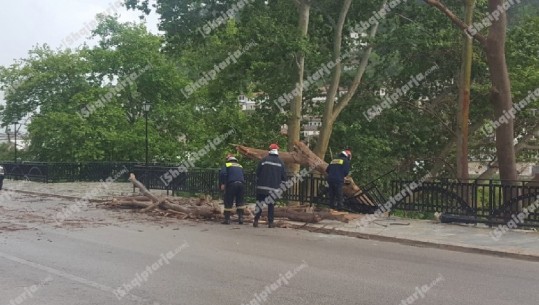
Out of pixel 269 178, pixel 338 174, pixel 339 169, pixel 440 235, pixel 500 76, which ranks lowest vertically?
pixel 440 235

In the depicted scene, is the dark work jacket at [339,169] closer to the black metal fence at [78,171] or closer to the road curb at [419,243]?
the road curb at [419,243]

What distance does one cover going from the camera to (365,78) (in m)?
25.2

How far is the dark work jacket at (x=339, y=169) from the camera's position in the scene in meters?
15.0

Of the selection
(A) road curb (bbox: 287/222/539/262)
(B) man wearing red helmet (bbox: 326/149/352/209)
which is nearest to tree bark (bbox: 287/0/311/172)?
(B) man wearing red helmet (bbox: 326/149/352/209)

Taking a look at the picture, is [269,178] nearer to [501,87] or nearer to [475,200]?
[475,200]

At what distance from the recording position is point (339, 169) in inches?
595

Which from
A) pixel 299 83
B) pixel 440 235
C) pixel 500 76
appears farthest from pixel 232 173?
pixel 299 83

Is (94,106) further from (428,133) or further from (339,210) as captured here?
(339,210)

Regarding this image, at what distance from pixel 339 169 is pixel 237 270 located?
7.29m

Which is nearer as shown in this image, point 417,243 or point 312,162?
point 417,243

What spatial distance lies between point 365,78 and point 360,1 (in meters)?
4.20

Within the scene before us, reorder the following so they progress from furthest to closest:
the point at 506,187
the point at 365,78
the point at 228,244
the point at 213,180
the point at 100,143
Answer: the point at 100,143 < the point at 365,78 < the point at 213,180 < the point at 506,187 < the point at 228,244

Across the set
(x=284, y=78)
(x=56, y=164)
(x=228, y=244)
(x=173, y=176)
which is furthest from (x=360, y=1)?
(x=56, y=164)

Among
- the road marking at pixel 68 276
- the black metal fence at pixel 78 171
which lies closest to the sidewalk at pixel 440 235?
the road marking at pixel 68 276
